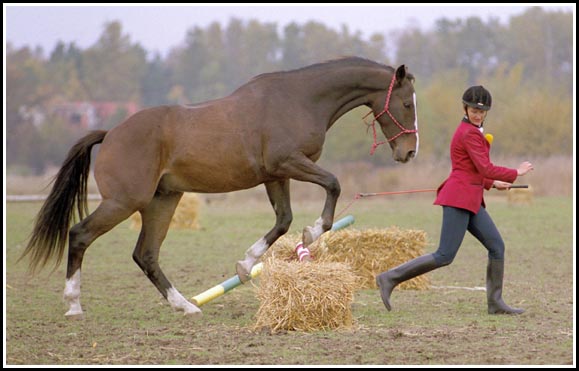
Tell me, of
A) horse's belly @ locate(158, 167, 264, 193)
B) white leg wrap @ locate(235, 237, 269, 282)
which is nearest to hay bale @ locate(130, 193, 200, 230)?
horse's belly @ locate(158, 167, 264, 193)

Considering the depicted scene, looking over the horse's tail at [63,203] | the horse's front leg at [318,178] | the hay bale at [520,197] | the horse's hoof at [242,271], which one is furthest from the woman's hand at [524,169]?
the hay bale at [520,197]

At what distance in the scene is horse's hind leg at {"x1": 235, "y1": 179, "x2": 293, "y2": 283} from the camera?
7699 millimetres

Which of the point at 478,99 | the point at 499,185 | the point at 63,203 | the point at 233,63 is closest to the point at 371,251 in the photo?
the point at 499,185

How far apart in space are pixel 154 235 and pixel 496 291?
311 centimetres

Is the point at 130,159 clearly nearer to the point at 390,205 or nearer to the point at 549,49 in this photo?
the point at 390,205

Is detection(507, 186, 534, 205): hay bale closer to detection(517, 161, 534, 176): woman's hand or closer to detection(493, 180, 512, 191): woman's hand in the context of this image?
detection(493, 180, 512, 191): woman's hand

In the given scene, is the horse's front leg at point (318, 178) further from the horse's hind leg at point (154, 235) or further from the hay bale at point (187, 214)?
the hay bale at point (187, 214)

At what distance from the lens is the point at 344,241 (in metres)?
9.41

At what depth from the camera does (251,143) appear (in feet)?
24.8

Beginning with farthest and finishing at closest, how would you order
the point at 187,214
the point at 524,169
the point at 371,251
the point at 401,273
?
the point at 187,214 → the point at 371,251 → the point at 401,273 → the point at 524,169

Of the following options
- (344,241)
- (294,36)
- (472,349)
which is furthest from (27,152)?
(472,349)

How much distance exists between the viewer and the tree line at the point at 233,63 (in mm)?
50250

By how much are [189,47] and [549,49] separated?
1149 inches

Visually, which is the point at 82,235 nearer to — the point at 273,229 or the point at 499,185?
the point at 273,229
